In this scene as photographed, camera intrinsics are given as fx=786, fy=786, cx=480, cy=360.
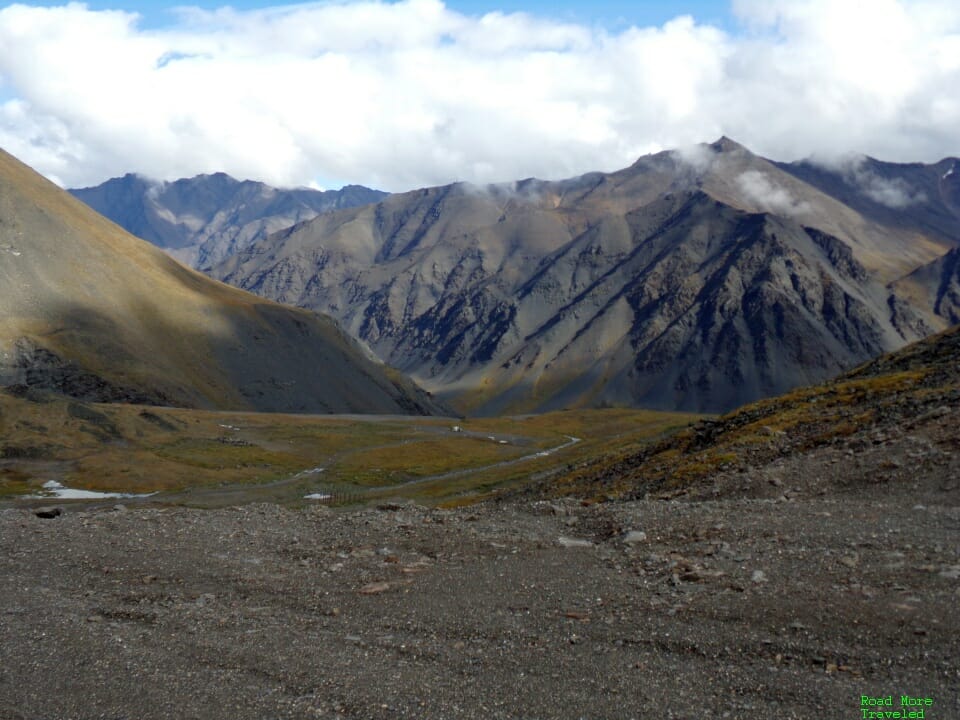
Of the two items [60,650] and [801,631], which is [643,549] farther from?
[60,650]

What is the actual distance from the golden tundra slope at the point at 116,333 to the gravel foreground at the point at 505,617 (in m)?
138

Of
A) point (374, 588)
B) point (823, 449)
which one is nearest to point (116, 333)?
point (823, 449)

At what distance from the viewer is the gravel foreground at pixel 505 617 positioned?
13.9 metres

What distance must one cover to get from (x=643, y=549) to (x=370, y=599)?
294 inches

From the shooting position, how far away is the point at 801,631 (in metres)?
15.2

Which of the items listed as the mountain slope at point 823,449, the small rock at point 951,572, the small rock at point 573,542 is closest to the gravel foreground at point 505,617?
the small rock at point 951,572

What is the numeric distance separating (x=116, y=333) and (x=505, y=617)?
165 metres

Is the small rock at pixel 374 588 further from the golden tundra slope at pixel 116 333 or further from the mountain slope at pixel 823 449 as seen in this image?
the golden tundra slope at pixel 116 333

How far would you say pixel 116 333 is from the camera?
16350 centimetres

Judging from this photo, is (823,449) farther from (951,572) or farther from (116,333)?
(116,333)

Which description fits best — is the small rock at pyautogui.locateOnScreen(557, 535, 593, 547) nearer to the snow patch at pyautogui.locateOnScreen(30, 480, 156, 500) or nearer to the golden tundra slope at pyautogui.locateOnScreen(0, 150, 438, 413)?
the snow patch at pyautogui.locateOnScreen(30, 480, 156, 500)

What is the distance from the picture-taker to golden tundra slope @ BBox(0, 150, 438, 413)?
14875 centimetres

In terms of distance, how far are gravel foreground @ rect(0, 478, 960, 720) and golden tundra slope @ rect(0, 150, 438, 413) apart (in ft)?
453

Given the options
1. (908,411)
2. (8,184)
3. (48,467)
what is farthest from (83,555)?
(8,184)
